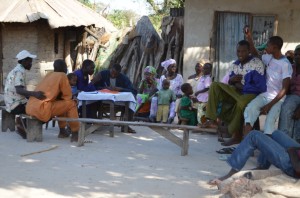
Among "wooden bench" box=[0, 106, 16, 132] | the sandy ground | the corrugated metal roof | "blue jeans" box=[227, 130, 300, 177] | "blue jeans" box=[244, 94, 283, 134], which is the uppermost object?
the corrugated metal roof

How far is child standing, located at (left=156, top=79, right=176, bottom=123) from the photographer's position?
896cm

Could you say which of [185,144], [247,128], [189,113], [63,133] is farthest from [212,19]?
[247,128]

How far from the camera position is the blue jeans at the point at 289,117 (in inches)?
241

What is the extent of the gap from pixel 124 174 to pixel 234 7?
6.38 metres

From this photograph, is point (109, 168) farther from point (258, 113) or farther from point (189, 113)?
point (189, 113)

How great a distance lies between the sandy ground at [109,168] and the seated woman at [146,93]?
1369 millimetres

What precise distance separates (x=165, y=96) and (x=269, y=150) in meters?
4.49

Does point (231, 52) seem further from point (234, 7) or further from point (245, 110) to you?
point (245, 110)

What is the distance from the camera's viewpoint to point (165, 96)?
353 inches

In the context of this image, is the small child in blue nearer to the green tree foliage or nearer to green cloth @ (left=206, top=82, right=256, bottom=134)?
green cloth @ (left=206, top=82, right=256, bottom=134)

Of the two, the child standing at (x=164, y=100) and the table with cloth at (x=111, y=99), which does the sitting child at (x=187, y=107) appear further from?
the table with cloth at (x=111, y=99)

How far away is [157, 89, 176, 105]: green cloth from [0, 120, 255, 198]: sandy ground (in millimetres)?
1111

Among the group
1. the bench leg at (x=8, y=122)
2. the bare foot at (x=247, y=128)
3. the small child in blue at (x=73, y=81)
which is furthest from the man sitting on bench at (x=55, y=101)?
the bare foot at (x=247, y=128)

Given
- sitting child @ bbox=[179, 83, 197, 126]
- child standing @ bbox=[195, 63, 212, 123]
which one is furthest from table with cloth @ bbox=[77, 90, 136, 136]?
child standing @ bbox=[195, 63, 212, 123]
